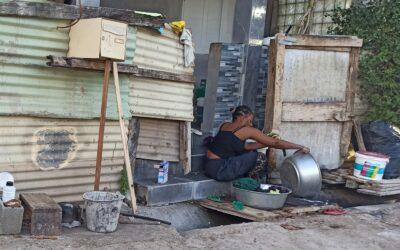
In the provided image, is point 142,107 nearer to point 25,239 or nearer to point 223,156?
point 223,156

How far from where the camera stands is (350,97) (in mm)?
8391

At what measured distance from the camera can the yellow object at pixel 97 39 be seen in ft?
16.8

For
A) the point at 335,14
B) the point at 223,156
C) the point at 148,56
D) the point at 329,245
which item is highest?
the point at 335,14

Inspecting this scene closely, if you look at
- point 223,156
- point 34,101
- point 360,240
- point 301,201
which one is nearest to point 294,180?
point 301,201

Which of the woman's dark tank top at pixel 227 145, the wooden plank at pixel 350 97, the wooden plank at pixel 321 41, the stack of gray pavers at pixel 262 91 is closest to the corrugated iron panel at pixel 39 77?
the woman's dark tank top at pixel 227 145

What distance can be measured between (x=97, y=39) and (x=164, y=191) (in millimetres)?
2156

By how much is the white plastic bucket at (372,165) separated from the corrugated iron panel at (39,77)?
404 cm

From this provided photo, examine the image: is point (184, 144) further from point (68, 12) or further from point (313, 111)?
point (68, 12)

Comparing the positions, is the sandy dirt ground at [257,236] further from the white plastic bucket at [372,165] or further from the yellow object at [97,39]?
the yellow object at [97,39]

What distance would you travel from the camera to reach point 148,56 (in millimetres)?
6426

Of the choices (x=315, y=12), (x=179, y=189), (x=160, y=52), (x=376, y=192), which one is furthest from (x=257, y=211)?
(x=315, y=12)

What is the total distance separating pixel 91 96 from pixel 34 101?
0.66 meters

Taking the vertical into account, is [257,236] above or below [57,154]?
below

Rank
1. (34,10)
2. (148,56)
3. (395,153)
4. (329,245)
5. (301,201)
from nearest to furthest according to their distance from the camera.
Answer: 1. (34,10)
2. (329,245)
3. (148,56)
4. (301,201)
5. (395,153)
